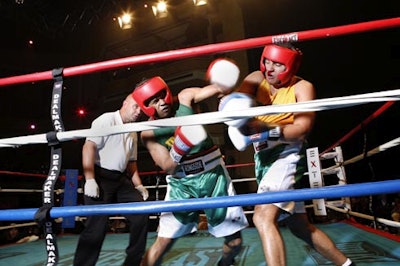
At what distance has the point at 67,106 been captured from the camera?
1109 centimetres

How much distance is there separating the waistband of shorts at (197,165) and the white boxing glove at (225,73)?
349 millimetres

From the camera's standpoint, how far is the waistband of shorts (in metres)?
1.42

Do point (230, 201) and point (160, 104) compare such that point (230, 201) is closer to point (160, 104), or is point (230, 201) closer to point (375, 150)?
point (160, 104)

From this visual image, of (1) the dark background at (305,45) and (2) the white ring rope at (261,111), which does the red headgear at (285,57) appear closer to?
(2) the white ring rope at (261,111)

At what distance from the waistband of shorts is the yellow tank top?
0.96 ft

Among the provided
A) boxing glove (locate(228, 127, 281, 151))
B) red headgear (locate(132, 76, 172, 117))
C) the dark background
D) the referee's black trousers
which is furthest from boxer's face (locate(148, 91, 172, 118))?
the dark background

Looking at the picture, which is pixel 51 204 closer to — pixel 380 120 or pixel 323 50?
pixel 380 120

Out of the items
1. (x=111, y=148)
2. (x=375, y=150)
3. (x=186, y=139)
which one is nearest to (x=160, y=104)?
(x=186, y=139)

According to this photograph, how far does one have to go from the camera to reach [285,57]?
4.09ft

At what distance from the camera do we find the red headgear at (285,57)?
1.25 metres

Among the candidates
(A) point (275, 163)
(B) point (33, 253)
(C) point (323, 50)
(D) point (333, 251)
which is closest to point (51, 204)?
(A) point (275, 163)

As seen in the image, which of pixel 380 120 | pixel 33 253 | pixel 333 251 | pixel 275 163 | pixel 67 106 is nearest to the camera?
pixel 275 163

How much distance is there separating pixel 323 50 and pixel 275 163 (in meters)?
7.38

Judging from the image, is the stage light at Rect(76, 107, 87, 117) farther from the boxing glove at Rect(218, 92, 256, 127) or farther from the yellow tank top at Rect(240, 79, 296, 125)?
the boxing glove at Rect(218, 92, 256, 127)
